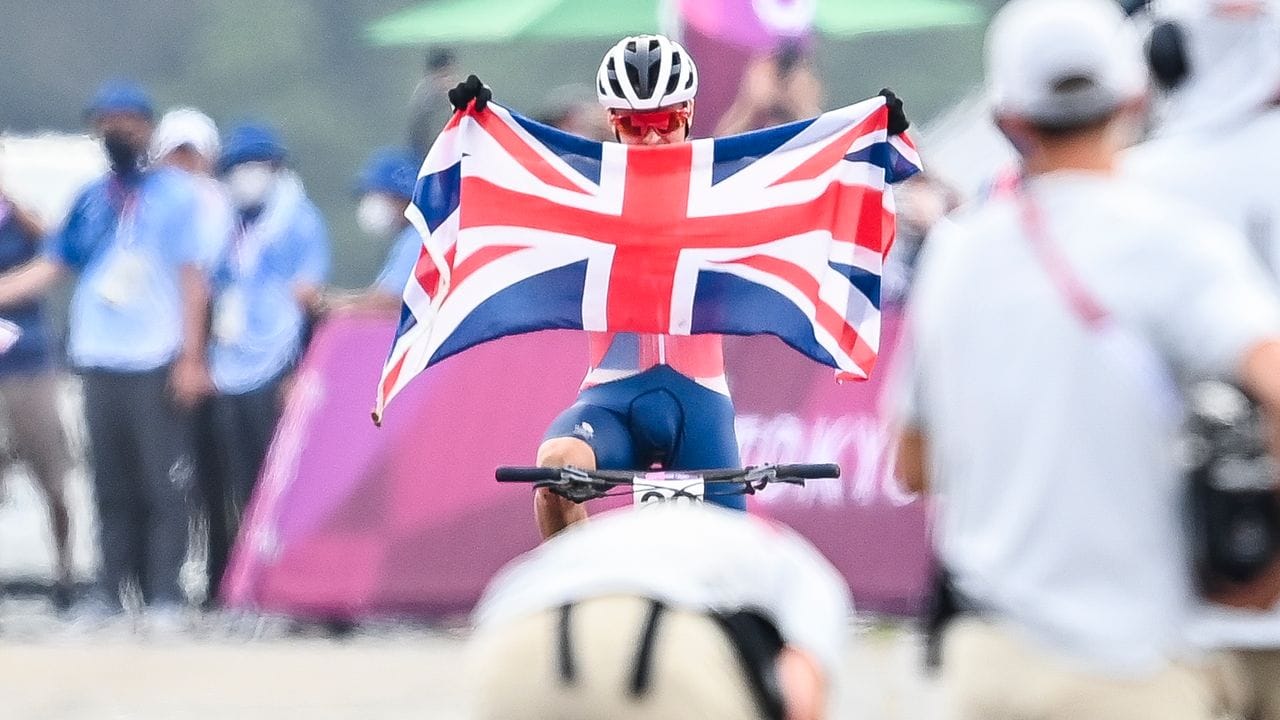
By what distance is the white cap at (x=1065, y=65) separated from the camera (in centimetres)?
509

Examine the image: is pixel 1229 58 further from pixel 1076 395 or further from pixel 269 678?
A: pixel 269 678

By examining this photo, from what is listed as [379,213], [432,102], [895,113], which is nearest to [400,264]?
[379,213]

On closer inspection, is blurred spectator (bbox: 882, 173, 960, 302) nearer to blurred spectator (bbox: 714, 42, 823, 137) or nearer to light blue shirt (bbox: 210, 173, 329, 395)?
blurred spectator (bbox: 714, 42, 823, 137)

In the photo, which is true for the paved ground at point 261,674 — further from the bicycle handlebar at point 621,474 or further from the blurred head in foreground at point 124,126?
the bicycle handlebar at point 621,474

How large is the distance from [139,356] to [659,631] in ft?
31.1

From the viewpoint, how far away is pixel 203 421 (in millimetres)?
14273

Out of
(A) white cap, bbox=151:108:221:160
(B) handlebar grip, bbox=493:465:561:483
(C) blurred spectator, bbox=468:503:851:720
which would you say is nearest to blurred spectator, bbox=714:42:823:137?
(A) white cap, bbox=151:108:221:160

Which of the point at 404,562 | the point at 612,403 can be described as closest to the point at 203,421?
the point at 404,562

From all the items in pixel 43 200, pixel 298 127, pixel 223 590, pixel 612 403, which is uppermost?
pixel 298 127

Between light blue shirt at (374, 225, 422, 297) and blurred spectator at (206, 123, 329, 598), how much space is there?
74cm

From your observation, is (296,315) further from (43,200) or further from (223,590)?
(43,200)

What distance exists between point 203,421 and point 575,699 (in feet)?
31.8

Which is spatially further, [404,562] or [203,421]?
[203,421]

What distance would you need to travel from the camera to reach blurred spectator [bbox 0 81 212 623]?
13938 millimetres
